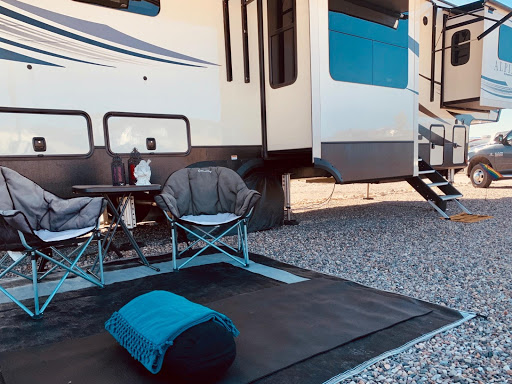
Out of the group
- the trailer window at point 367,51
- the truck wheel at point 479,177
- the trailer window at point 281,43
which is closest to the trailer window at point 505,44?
the trailer window at point 367,51

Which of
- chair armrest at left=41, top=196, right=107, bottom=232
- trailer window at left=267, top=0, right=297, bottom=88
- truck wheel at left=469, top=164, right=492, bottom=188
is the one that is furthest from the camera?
truck wheel at left=469, top=164, right=492, bottom=188

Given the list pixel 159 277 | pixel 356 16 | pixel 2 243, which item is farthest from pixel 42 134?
pixel 356 16

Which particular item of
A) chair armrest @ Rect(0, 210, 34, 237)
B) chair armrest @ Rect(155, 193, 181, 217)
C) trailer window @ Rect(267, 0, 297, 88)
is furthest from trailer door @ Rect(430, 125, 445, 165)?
chair armrest @ Rect(0, 210, 34, 237)

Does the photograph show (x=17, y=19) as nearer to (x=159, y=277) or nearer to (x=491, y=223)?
(x=159, y=277)

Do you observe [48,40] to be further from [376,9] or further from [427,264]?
[427,264]

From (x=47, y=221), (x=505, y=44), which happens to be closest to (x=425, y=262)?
(x=47, y=221)

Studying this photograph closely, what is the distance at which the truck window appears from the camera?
11.5 feet

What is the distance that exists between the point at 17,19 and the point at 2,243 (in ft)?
5.21

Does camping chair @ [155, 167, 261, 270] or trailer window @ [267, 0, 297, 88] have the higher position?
trailer window @ [267, 0, 297, 88]

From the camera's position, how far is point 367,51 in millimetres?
3738

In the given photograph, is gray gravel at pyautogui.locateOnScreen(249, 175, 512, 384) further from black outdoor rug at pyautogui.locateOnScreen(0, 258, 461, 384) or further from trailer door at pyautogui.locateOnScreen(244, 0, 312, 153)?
trailer door at pyautogui.locateOnScreen(244, 0, 312, 153)

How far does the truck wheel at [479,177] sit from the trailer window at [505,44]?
4.18 meters

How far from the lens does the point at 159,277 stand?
8.74ft

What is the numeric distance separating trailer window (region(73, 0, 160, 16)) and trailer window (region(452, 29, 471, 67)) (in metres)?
3.89
